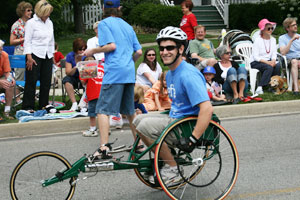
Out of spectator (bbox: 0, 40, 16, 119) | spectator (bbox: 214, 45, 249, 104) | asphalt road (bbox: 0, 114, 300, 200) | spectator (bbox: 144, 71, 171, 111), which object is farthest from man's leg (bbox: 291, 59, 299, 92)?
spectator (bbox: 0, 40, 16, 119)

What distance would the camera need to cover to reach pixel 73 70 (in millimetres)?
9758

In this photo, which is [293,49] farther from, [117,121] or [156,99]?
[117,121]

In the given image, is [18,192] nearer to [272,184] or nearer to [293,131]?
[272,184]

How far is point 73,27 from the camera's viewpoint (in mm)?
25234

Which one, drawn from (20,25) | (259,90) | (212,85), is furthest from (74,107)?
(259,90)

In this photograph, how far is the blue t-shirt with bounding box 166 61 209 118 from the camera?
180 inches

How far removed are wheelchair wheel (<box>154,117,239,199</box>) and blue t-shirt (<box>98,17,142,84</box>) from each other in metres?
1.56

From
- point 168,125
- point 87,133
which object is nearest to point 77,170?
point 168,125

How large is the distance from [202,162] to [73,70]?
555 centimetres

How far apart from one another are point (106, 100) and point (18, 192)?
1668 mm

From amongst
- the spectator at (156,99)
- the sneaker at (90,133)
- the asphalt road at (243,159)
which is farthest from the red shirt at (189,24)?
the sneaker at (90,133)

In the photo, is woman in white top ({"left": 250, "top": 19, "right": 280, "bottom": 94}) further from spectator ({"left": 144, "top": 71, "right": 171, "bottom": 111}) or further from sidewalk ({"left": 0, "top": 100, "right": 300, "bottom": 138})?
spectator ({"left": 144, "top": 71, "right": 171, "bottom": 111})

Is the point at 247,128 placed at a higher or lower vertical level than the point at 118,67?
lower

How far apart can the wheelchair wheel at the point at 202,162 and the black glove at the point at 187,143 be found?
62 millimetres
